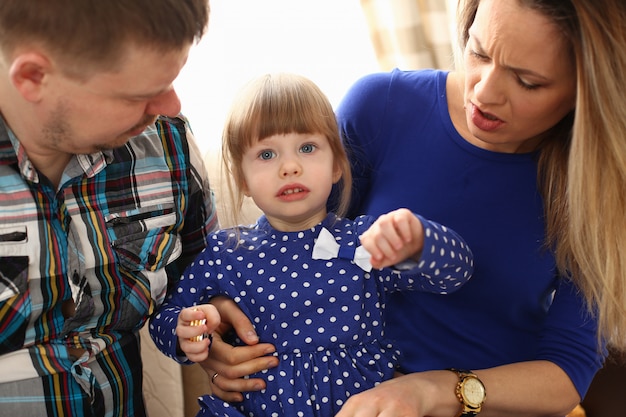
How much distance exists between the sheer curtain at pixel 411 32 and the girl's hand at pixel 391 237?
3.36 ft

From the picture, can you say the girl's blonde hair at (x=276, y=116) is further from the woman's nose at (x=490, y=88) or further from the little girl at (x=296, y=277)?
the woman's nose at (x=490, y=88)

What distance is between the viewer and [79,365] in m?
1.35

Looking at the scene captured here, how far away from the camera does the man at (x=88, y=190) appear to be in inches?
45.7

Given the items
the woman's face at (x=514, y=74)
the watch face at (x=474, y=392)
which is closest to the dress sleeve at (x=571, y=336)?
the watch face at (x=474, y=392)

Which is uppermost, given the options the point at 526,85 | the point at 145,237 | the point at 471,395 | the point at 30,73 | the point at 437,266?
the point at 30,73

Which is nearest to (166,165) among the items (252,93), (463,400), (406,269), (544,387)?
(252,93)

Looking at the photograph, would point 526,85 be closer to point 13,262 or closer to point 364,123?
point 364,123

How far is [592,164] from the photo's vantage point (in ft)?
4.33

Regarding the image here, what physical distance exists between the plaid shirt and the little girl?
0.28 ft

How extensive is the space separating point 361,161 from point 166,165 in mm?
391

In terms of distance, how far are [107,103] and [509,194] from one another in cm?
75

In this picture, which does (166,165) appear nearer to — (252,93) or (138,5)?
(252,93)

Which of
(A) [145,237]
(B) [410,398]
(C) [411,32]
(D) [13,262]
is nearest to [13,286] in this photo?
(D) [13,262]

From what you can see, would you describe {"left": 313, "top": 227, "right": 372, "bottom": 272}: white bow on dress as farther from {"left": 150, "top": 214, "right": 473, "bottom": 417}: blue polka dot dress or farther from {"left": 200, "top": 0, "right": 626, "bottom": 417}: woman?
{"left": 200, "top": 0, "right": 626, "bottom": 417}: woman
